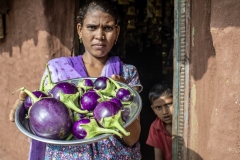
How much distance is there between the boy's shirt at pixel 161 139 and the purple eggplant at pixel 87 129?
1522 mm

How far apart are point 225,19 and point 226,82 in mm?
312

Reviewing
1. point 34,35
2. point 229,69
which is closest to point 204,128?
point 229,69

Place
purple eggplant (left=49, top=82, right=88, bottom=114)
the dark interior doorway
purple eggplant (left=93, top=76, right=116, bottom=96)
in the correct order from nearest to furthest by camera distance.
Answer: purple eggplant (left=49, top=82, right=88, bottom=114), purple eggplant (left=93, top=76, right=116, bottom=96), the dark interior doorway

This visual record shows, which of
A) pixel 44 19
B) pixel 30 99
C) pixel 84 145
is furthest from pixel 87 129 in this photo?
pixel 44 19

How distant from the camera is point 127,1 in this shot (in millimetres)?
3391

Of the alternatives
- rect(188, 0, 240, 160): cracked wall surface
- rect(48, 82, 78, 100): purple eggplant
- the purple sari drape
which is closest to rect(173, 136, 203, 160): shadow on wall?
rect(188, 0, 240, 160): cracked wall surface

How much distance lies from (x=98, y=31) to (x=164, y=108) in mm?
1157

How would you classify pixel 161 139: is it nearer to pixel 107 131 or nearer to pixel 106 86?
pixel 106 86

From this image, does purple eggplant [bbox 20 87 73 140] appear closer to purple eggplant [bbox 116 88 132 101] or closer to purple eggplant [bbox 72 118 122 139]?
purple eggplant [bbox 72 118 122 139]

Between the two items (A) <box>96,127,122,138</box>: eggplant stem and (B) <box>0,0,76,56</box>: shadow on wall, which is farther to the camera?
(B) <box>0,0,76,56</box>: shadow on wall

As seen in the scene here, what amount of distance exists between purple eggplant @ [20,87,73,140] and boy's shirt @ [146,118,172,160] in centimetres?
152

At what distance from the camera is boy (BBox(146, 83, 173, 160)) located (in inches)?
99.7

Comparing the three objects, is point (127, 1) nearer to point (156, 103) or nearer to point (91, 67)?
point (156, 103)

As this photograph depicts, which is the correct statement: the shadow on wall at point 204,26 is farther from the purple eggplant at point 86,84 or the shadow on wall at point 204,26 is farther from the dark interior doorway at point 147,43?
the dark interior doorway at point 147,43
